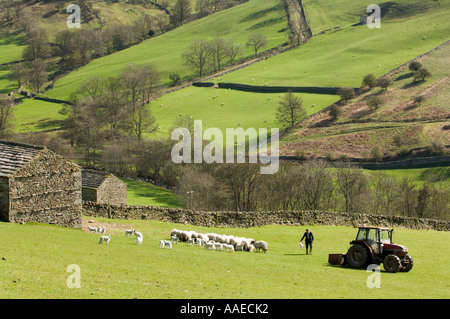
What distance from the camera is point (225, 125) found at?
119 metres

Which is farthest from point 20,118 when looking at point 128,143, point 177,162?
point 177,162

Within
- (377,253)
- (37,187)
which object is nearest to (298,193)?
(377,253)

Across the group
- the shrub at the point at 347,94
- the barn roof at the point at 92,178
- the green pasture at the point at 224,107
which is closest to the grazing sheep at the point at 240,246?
the barn roof at the point at 92,178

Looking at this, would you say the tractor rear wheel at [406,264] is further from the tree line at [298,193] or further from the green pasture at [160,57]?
the green pasture at [160,57]

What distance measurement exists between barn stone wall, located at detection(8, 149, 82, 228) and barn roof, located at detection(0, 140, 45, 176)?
0.91 ft

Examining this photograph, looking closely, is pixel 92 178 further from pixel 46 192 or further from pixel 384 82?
Result: pixel 384 82

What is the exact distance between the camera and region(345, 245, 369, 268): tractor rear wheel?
90.8ft

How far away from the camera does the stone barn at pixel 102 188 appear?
162ft

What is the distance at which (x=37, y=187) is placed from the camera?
31188 mm

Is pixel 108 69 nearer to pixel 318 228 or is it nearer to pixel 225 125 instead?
pixel 225 125

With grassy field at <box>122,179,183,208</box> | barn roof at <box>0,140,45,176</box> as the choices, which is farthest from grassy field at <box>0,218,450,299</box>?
grassy field at <box>122,179,183,208</box>

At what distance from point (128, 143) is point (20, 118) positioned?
143 ft

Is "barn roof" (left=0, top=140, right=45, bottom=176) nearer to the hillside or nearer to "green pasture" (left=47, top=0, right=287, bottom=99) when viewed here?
the hillside

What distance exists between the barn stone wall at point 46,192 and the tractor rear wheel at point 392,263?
56.4 feet
